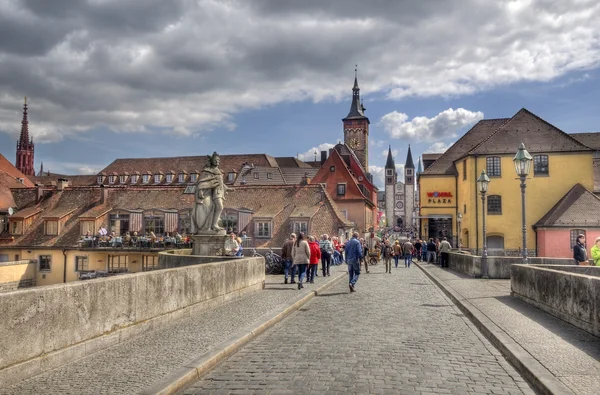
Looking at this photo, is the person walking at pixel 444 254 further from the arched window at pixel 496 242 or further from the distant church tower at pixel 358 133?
the distant church tower at pixel 358 133

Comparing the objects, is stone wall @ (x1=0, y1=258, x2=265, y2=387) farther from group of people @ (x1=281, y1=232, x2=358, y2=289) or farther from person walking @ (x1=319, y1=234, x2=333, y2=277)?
person walking @ (x1=319, y1=234, x2=333, y2=277)

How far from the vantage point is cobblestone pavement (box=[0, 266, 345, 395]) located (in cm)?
581

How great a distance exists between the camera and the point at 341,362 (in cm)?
727

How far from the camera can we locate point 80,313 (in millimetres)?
7223

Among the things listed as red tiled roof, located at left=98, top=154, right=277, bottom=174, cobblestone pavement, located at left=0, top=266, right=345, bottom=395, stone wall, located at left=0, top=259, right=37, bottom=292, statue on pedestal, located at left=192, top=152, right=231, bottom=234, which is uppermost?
red tiled roof, located at left=98, top=154, right=277, bottom=174

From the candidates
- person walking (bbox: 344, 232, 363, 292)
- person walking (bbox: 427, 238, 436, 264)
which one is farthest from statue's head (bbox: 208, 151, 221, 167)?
person walking (bbox: 427, 238, 436, 264)

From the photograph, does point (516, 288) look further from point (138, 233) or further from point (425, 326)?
point (138, 233)

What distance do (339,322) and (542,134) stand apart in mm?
38576

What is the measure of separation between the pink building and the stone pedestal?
28372 millimetres

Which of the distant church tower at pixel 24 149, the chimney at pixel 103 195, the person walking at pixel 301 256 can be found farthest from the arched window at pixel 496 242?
the distant church tower at pixel 24 149

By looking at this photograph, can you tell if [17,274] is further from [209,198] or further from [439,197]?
[439,197]

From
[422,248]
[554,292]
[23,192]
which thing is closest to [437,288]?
[554,292]

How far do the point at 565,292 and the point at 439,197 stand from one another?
139 feet

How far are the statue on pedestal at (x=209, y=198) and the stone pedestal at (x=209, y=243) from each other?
178 mm
